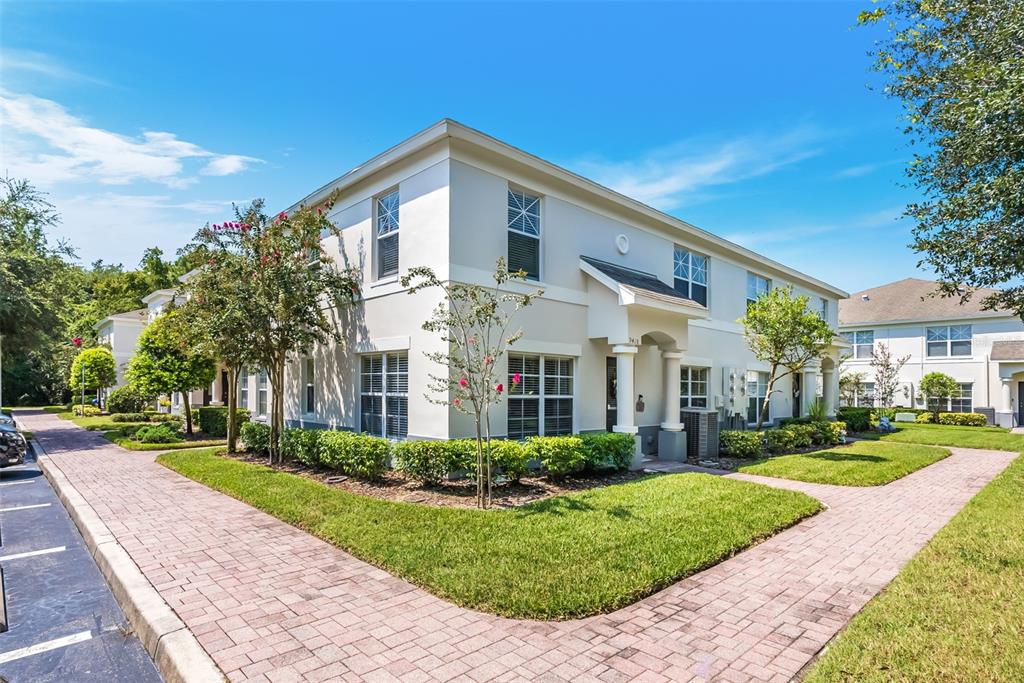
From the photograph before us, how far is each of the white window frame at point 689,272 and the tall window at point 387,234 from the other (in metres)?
8.43

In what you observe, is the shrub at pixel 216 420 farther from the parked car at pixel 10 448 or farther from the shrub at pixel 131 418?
the shrub at pixel 131 418

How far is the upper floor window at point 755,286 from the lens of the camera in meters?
19.3

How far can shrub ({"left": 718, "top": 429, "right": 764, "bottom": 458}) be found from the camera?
47.1 feet

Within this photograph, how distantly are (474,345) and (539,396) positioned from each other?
7.45 feet

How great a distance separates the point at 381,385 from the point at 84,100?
704 cm

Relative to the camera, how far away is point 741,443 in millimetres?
14344

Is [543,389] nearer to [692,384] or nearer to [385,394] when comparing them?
[385,394]

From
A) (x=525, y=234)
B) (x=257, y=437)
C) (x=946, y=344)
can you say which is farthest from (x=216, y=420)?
(x=946, y=344)

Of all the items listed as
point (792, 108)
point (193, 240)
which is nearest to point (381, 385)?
point (193, 240)

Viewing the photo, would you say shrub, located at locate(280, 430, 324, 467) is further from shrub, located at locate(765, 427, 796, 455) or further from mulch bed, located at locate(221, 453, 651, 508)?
shrub, located at locate(765, 427, 796, 455)

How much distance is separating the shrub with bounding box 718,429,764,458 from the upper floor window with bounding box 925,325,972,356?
24.1 m

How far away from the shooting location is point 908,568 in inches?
234

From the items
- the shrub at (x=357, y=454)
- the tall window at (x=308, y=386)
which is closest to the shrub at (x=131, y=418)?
the tall window at (x=308, y=386)

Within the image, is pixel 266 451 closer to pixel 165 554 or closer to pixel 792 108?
pixel 165 554
